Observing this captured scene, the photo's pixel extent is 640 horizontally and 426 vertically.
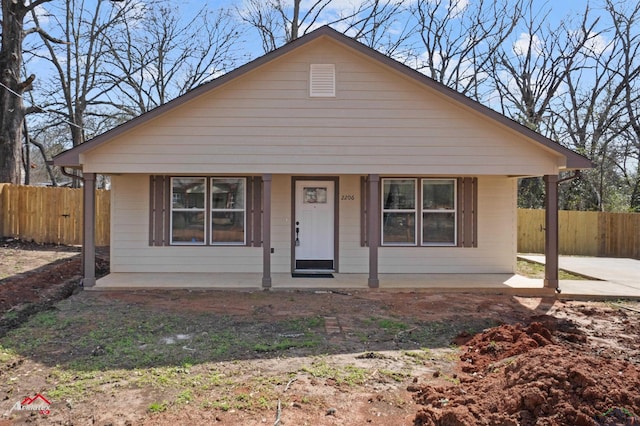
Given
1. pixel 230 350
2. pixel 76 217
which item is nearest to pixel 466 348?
pixel 230 350

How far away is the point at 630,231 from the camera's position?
16.5m

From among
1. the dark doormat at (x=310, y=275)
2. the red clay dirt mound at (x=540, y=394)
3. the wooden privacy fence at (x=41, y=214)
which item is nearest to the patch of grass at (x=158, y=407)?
the red clay dirt mound at (x=540, y=394)

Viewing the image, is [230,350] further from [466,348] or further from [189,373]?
[466,348]

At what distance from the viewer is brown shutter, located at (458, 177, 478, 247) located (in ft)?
32.8

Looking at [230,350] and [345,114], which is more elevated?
[345,114]

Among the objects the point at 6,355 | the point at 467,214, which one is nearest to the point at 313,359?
the point at 6,355

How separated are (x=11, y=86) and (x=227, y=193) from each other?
10.5m

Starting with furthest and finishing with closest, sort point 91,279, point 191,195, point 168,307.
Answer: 1. point 191,195
2. point 91,279
3. point 168,307

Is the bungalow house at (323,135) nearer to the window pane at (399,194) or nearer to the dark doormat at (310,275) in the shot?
the dark doormat at (310,275)

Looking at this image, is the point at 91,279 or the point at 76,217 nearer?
the point at 91,279

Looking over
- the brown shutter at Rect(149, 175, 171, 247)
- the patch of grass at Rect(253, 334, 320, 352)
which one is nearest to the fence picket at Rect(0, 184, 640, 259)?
the brown shutter at Rect(149, 175, 171, 247)

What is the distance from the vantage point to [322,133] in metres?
8.52

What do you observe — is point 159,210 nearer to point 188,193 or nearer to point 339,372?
point 188,193

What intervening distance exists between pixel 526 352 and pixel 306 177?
6.25 metres
